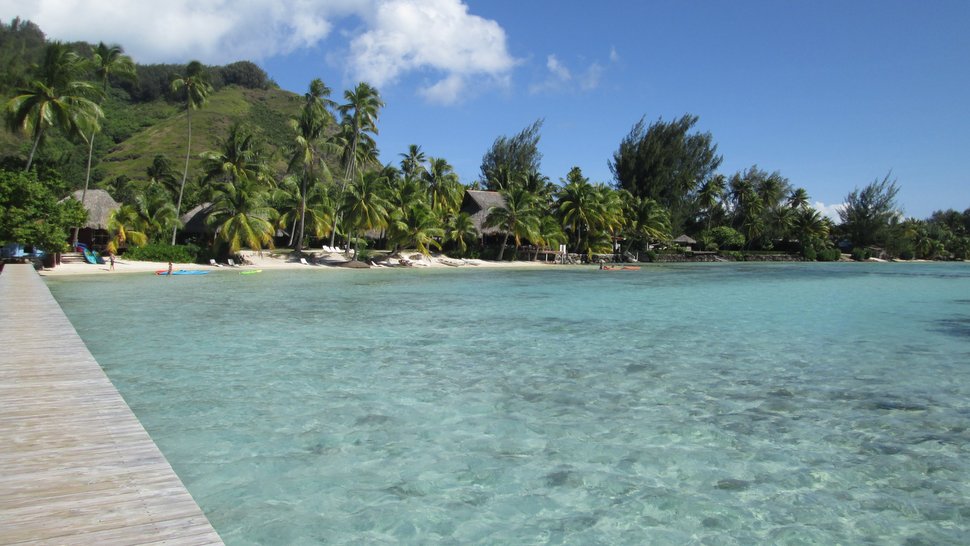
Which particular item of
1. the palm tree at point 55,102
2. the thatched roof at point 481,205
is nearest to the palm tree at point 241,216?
the palm tree at point 55,102

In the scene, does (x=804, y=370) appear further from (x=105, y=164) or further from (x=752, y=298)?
(x=105, y=164)

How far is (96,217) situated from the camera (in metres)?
33.1

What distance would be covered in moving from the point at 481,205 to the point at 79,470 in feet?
140

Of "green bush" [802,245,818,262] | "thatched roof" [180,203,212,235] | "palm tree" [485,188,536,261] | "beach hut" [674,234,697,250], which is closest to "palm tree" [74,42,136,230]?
"thatched roof" [180,203,212,235]

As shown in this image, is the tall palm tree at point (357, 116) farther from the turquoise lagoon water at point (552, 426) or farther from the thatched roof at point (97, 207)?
the turquoise lagoon water at point (552, 426)

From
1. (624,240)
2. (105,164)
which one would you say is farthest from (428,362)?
(105,164)

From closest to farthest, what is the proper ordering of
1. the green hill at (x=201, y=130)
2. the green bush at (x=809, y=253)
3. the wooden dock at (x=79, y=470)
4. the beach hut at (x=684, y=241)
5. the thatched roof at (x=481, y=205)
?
the wooden dock at (x=79, y=470) → the thatched roof at (x=481, y=205) → the beach hut at (x=684, y=241) → the green bush at (x=809, y=253) → the green hill at (x=201, y=130)

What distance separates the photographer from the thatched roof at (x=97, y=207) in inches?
1293

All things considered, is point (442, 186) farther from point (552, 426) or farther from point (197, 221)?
point (552, 426)

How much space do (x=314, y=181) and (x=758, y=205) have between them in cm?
4873

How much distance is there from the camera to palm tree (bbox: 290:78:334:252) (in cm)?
3384

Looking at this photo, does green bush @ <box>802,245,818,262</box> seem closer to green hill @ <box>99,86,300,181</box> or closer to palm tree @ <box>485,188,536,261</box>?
palm tree @ <box>485,188,536,261</box>

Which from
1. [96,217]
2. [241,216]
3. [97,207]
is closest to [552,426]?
[241,216]

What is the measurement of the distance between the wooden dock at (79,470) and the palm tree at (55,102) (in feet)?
78.7
